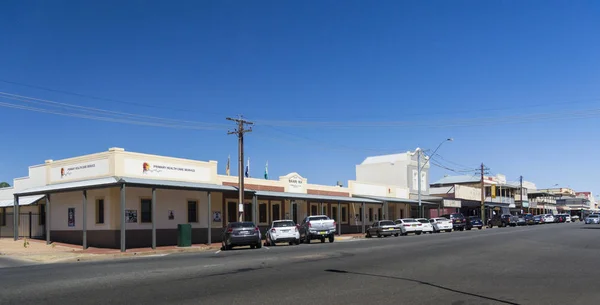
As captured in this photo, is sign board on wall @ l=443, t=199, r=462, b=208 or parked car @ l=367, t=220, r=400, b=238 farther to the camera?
sign board on wall @ l=443, t=199, r=462, b=208

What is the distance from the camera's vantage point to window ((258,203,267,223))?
41812 mm

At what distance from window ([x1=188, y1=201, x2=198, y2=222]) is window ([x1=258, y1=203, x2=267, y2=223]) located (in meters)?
7.38

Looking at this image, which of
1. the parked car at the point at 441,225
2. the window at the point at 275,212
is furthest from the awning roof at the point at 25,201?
the parked car at the point at 441,225

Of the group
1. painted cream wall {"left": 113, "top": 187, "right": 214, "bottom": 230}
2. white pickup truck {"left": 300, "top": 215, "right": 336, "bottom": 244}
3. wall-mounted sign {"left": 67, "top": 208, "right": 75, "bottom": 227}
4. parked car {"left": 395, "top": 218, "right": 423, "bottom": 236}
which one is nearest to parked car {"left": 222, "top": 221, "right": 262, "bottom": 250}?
white pickup truck {"left": 300, "top": 215, "right": 336, "bottom": 244}

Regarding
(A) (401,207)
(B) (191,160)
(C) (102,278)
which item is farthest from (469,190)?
(C) (102,278)

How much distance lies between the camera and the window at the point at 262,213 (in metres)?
41.8

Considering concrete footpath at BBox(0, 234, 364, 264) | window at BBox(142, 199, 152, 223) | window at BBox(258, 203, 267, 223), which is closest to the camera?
concrete footpath at BBox(0, 234, 364, 264)

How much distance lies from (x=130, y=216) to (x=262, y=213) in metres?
13.0

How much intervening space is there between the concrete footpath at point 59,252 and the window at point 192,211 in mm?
3609

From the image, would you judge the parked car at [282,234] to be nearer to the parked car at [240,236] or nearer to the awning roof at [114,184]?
the parked car at [240,236]

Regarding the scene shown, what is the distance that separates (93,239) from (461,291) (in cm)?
2471

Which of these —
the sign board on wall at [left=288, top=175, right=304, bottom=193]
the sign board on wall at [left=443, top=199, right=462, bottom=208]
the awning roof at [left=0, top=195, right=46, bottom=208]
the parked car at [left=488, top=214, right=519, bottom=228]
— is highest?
the sign board on wall at [left=288, top=175, right=304, bottom=193]

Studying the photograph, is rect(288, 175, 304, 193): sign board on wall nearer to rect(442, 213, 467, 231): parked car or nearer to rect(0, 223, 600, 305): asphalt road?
rect(442, 213, 467, 231): parked car

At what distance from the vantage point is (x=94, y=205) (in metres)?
31.3
